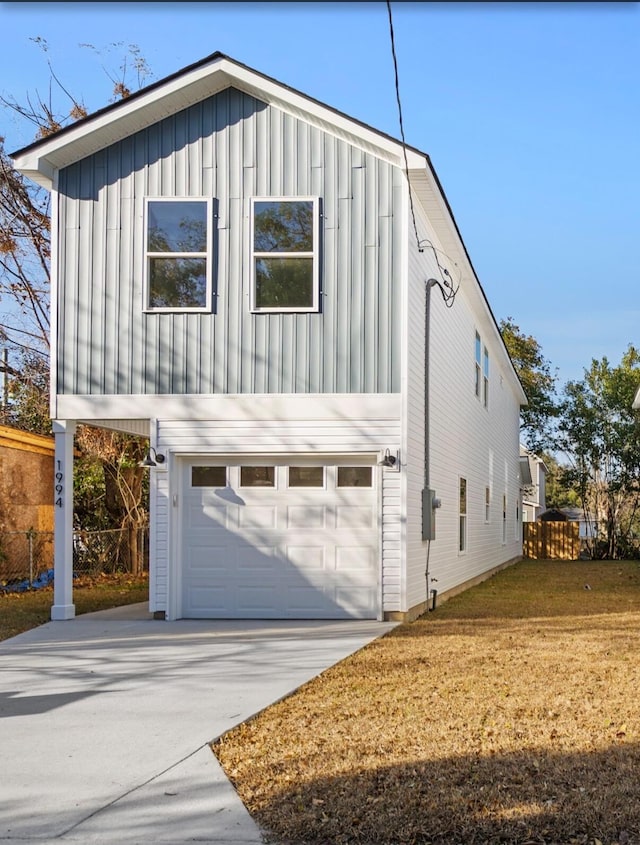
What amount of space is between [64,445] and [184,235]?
3050 millimetres

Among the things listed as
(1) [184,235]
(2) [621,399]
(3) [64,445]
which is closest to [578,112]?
(1) [184,235]

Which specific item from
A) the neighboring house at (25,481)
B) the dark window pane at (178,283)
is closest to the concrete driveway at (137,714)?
the dark window pane at (178,283)

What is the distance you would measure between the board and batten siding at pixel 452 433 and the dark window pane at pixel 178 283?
263 centimetres

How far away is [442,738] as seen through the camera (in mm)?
6574

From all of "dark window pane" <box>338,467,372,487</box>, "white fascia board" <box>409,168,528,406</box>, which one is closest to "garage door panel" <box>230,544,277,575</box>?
"dark window pane" <box>338,467,372,487</box>

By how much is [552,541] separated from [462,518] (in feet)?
64.3

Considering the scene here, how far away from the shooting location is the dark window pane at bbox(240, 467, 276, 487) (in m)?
13.6

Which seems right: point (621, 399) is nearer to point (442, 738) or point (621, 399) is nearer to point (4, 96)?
point (4, 96)

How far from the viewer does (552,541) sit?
125 feet

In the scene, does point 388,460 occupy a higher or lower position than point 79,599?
higher

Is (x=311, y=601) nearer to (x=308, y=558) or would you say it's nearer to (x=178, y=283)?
(x=308, y=558)

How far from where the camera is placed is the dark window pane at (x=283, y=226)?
1338cm

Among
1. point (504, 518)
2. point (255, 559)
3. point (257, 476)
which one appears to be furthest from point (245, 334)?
point (504, 518)

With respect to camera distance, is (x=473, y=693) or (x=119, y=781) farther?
(x=473, y=693)
